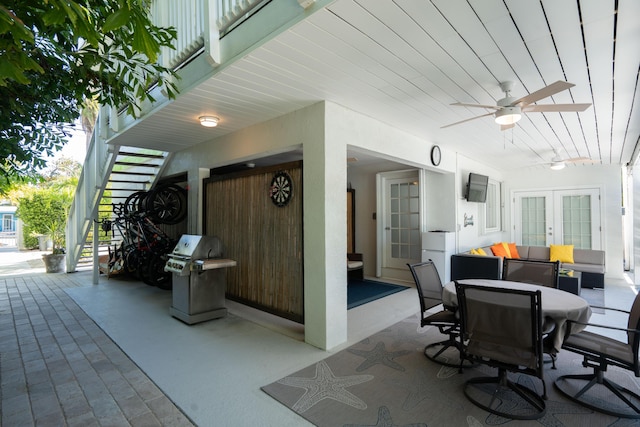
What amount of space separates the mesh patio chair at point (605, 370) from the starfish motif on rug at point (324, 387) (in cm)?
158

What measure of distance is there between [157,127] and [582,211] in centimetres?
949

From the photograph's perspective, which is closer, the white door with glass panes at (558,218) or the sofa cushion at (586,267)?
the sofa cushion at (586,267)

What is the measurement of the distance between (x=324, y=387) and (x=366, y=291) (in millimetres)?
3390

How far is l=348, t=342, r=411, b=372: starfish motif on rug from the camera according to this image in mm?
2891

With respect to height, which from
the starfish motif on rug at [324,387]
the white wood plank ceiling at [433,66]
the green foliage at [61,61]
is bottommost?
the starfish motif on rug at [324,387]

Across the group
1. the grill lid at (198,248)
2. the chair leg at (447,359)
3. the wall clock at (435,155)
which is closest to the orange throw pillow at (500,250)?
the wall clock at (435,155)

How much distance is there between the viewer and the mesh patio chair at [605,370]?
2168 mm

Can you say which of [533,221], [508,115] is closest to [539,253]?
[533,221]

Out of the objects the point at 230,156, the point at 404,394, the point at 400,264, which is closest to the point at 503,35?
the point at 404,394

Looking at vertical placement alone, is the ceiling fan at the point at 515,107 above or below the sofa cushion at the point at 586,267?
above

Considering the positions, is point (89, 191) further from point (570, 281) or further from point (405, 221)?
point (570, 281)

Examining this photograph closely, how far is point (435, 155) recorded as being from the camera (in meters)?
5.36

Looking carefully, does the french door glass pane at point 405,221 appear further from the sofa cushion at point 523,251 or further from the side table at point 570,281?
the sofa cushion at point 523,251

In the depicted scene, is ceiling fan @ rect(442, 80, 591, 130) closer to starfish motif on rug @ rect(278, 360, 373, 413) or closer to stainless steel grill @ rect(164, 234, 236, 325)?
starfish motif on rug @ rect(278, 360, 373, 413)
